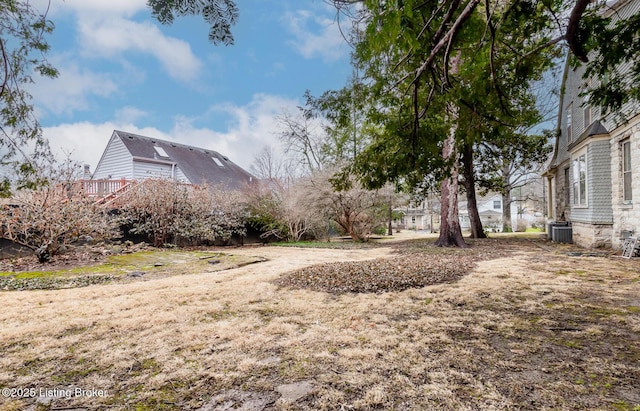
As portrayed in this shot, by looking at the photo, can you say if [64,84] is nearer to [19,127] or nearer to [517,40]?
[19,127]

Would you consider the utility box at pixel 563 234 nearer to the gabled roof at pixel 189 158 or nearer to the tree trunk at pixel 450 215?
the tree trunk at pixel 450 215

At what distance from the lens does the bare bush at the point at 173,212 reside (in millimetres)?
10500

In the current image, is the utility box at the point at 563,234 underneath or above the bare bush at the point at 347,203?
underneath

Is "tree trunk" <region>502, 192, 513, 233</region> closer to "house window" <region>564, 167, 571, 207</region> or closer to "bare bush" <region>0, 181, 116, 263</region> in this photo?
"house window" <region>564, 167, 571, 207</region>

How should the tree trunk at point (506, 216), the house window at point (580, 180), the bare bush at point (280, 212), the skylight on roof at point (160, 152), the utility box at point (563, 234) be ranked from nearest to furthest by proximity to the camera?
the house window at point (580, 180), the utility box at point (563, 234), the bare bush at point (280, 212), the skylight on roof at point (160, 152), the tree trunk at point (506, 216)

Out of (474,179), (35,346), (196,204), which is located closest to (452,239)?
(474,179)

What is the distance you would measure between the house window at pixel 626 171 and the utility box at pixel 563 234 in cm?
387

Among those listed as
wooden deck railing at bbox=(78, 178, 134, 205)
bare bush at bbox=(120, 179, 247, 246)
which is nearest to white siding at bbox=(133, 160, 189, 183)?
wooden deck railing at bbox=(78, 178, 134, 205)

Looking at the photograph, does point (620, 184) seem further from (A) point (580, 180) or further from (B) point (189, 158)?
(B) point (189, 158)

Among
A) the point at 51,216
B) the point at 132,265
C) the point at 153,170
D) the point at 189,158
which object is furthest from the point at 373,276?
the point at 189,158

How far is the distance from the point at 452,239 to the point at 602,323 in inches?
314

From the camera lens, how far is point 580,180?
34.5 feet

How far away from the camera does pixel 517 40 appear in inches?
193

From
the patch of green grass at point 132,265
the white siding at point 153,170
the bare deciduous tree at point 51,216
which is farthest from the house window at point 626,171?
the white siding at point 153,170
